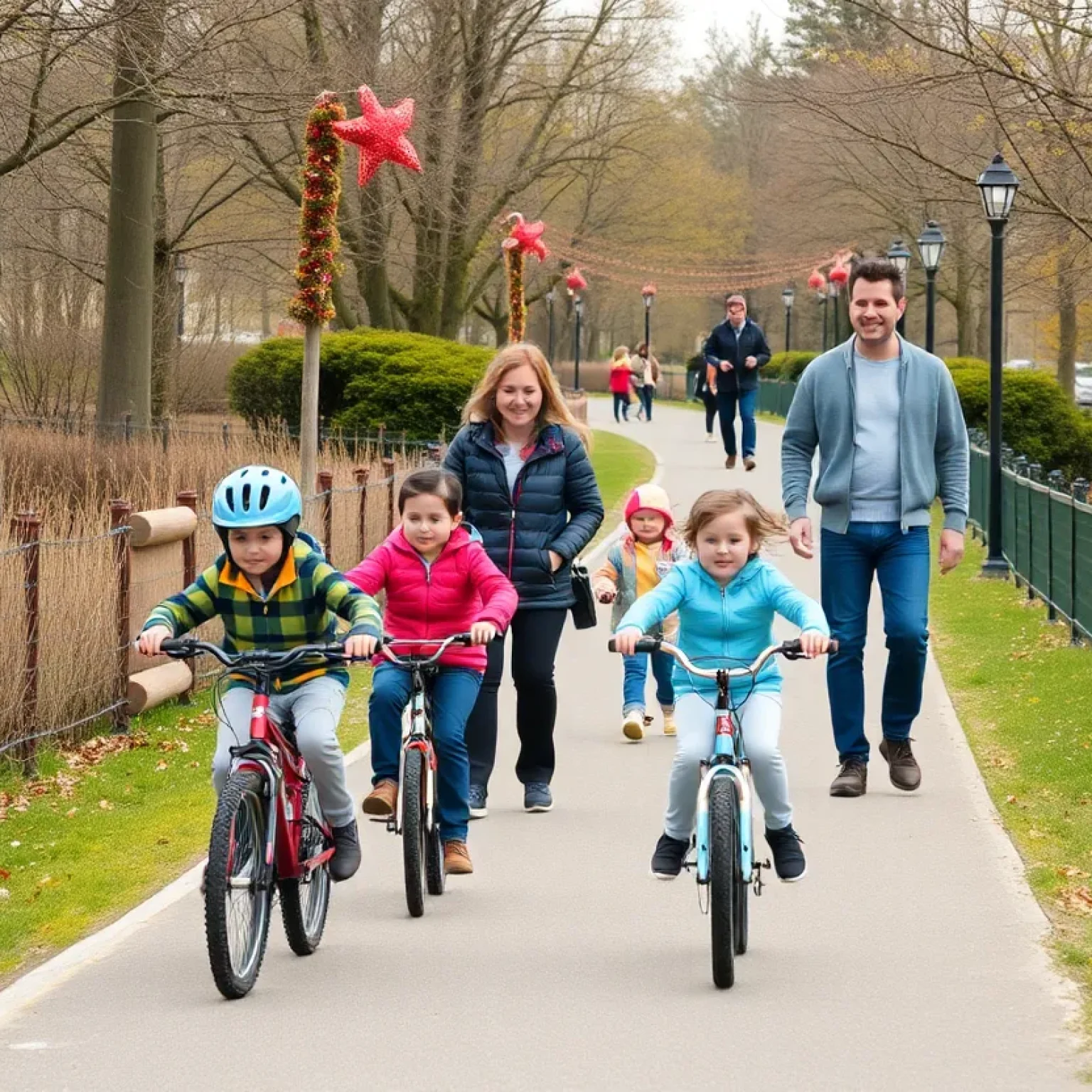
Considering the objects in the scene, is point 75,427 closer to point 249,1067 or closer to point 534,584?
point 534,584

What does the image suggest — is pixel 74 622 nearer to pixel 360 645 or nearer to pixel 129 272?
pixel 360 645

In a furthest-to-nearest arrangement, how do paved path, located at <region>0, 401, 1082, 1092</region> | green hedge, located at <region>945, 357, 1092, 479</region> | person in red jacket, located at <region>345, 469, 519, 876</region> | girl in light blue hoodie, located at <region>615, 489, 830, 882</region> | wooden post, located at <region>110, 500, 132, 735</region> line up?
green hedge, located at <region>945, 357, 1092, 479</region>
wooden post, located at <region>110, 500, 132, 735</region>
person in red jacket, located at <region>345, 469, 519, 876</region>
girl in light blue hoodie, located at <region>615, 489, 830, 882</region>
paved path, located at <region>0, 401, 1082, 1092</region>

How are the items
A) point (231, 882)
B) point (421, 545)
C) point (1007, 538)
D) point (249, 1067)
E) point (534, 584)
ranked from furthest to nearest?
point (1007, 538), point (534, 584), point (421, 545), point (231, 882), point (249, 1067)

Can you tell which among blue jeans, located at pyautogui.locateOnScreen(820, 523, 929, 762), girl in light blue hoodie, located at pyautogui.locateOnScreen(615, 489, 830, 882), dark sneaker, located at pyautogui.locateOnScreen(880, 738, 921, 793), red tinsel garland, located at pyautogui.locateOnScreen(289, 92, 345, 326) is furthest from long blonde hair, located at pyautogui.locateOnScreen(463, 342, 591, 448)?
red tinsel garland, located at pyautogui.locateOnScreen(289, 92, 345, 326)

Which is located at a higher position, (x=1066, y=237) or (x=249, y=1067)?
(x=1066, y=237)

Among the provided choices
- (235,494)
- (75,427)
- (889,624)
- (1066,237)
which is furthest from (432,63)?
(235,494)

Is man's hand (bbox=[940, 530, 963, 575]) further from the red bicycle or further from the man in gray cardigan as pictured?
the red bicycle

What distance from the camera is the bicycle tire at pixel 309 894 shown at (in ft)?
21.1

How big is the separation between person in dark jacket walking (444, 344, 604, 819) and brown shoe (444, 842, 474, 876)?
867 millimetres

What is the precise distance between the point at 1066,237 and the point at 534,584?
17.1m

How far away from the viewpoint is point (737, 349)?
1001 inches

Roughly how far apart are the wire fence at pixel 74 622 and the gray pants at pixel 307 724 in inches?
149

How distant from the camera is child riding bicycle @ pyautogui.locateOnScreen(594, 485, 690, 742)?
1094 cm

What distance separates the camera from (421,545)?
24.5 ft
